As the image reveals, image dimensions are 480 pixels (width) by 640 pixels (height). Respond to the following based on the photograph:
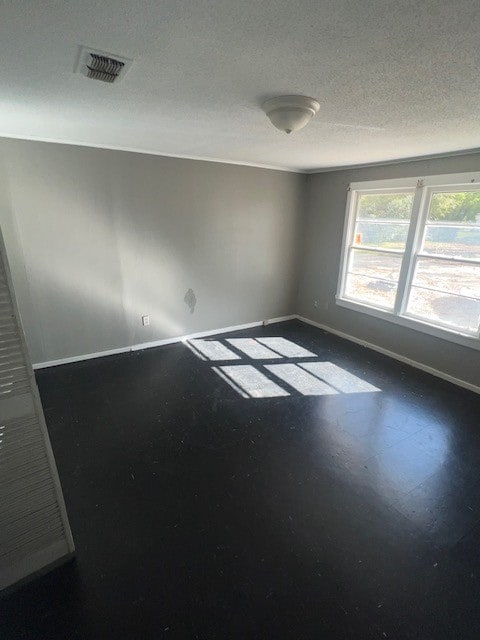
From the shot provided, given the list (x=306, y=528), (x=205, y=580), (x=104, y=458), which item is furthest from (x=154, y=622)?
(x=104, y=458)

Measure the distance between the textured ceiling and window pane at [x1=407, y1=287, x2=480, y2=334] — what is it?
64.6 inches

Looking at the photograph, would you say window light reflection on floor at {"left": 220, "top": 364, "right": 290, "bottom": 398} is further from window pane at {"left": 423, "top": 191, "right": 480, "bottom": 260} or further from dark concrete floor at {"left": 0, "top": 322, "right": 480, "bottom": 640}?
window pane at {"left": 423, "top": 191, "right": 480, "bottom": 260}

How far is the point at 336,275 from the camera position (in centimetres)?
466

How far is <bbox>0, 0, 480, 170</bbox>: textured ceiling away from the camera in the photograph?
1028 millimetres

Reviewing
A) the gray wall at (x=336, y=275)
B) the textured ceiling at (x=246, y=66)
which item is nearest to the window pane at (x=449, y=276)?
the gray wall at (x=336, y=275)

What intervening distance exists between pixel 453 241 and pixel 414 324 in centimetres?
99

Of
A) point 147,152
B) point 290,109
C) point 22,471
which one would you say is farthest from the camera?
point 147,152

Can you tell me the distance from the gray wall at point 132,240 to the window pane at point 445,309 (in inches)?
81.9

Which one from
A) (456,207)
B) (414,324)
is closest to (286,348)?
(414,324)

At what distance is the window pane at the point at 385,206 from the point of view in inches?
145

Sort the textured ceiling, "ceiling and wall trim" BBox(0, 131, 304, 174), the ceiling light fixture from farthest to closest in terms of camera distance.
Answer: "ceiling and wall trim" BBox(0, 131, 304, 174)
the ceiling light fixture
the textured ceiling

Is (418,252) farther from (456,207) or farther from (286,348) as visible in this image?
(286,348)

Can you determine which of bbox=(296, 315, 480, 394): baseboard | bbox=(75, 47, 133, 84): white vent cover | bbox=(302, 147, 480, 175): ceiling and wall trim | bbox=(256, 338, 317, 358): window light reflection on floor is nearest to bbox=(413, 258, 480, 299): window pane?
bbox=(296, 315, 480, 394): baseboard

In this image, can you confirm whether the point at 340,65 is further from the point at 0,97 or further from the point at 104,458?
the point at 104,458
